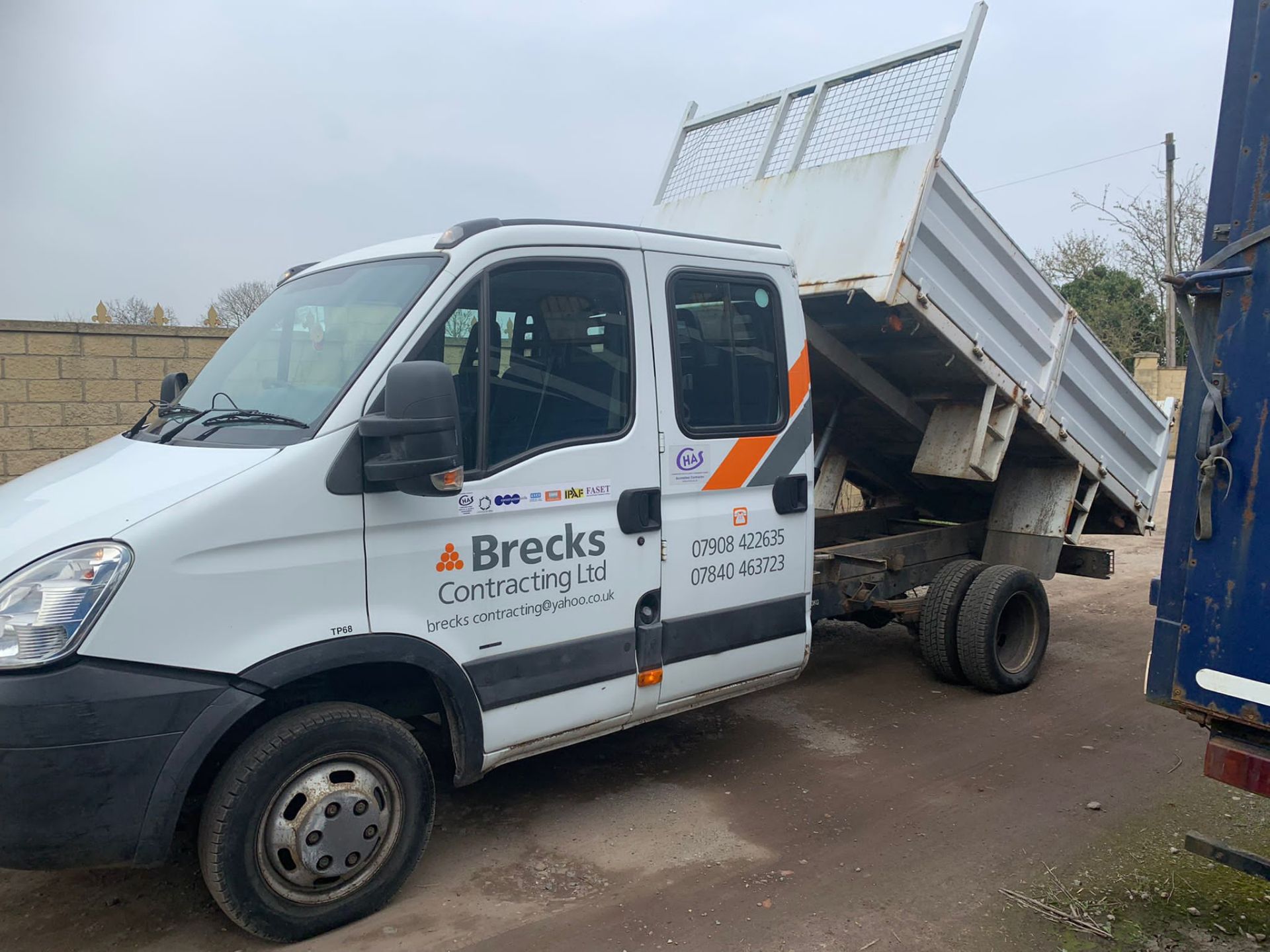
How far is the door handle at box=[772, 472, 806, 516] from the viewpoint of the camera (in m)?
4.54

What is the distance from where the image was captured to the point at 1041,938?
130 inches

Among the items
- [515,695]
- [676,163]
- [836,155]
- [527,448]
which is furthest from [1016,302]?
[515,695]

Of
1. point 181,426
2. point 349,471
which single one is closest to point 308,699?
point 349,471

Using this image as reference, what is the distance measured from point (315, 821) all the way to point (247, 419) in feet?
4.61

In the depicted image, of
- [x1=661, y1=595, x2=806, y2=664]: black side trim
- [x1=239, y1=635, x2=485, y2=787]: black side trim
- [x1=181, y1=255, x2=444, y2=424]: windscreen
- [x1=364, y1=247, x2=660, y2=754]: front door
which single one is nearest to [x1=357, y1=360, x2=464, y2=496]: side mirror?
[x1=364, y1=247, x2=660, y2=754]: front door

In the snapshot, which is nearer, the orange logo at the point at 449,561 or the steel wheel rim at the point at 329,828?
the steel wheel rim at the point at 329,828

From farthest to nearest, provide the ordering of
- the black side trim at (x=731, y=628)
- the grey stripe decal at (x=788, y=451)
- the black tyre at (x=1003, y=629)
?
the black tyre at (x=1003, y=629), the grey stripe decal at (x=788, y=451), the black side trim at (x=731, y=628)

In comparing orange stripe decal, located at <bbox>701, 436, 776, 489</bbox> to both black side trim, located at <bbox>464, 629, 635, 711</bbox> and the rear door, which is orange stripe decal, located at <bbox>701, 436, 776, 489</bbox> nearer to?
the rear door

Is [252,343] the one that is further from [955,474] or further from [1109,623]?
[1109,623]

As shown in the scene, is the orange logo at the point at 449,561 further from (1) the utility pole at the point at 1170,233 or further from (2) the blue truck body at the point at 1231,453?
(1) the utility pole at the point at 1170,233

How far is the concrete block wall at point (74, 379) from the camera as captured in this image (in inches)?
297

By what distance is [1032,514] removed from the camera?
20.8 feet

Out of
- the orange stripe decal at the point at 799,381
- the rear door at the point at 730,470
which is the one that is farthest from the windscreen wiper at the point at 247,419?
the orange stripe decal at the point at 799,381

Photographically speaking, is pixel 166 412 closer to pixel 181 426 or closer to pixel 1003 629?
pixel 181 426
